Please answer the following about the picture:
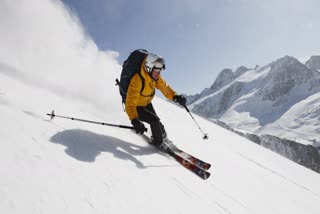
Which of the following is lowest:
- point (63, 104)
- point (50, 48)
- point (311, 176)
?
point (311, 176)

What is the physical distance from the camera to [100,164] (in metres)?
5.61

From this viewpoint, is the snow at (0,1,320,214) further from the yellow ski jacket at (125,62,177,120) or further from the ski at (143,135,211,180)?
the yellow ski jacket at (125,62,177,120)

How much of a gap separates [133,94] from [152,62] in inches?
41.3

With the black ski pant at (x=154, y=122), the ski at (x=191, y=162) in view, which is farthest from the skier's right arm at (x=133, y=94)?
the ski at (x=191, y=162)

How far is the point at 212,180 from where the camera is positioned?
723 cm

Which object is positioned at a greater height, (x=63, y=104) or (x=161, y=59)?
(x=161, y=59)

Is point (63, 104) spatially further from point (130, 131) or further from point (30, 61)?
point (30, 61)

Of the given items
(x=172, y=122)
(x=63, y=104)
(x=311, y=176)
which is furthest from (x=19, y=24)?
(x=311, y=176)

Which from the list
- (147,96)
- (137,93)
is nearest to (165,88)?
(147,96)

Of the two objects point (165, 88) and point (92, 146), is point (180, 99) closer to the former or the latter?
point (165, 88)

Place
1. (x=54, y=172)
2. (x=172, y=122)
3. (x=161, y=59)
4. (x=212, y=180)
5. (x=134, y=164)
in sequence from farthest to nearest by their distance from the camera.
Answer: (x=172, y=122)
(x=161, y=59)
(x=212, y=180)
(x=134, y=164)
(x=54, y=172)

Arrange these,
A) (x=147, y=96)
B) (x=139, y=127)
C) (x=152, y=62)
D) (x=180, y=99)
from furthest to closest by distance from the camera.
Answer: (x=180, y=99)
(x=147, y=96)
(x=152, y=62)
(x=139, y=127)

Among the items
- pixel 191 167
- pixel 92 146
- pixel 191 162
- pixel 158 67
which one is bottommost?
pixel 191 167

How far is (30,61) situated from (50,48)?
243 cm
